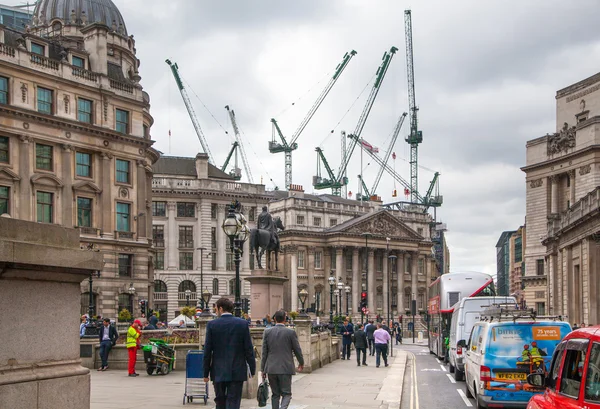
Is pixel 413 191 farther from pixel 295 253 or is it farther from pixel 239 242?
pixel 239 242

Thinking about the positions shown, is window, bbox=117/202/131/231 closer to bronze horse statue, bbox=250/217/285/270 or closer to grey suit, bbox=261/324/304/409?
bronze horse statue, bbox=250/217/285/270

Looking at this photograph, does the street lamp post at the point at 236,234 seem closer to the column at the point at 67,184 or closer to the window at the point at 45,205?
the window at the point at 45,205

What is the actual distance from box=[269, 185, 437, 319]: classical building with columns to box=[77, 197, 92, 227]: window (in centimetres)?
5641

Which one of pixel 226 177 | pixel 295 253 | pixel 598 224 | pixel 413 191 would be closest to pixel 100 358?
pixel 598 224

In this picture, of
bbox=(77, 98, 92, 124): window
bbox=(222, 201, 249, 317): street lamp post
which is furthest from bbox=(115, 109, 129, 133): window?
bbox=(222, 201, 249, 317): street lamp post

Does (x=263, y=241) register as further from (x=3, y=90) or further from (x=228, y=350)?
(x=3, y=90)

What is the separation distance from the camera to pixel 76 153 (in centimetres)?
5294

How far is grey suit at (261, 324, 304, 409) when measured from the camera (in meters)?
13.0

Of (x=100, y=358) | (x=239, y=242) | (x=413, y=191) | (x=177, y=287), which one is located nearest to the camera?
(x=239, y=242)

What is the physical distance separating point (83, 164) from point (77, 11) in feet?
53.0

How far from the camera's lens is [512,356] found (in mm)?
15570

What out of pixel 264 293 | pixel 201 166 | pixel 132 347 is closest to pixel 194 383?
pixel 132 347

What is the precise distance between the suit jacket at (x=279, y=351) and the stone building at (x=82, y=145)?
35242mm

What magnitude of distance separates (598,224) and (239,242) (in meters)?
25.5
